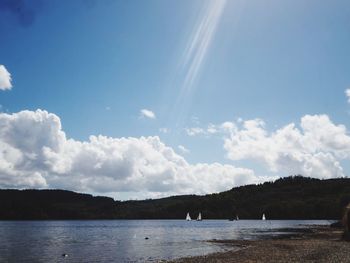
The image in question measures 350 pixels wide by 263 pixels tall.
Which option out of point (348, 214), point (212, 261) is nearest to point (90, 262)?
point (212, 261)

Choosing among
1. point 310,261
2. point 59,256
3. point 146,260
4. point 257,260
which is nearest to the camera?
point 310,261

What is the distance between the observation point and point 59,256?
7138 cm

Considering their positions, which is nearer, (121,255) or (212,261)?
(212,261)

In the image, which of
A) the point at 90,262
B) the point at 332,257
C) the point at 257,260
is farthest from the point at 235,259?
the point at 90,262

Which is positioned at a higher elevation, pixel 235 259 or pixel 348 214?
pixel 348 214

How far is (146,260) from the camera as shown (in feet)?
205

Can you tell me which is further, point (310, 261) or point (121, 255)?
point (121, 255)

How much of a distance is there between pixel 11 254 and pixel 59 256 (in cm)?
903

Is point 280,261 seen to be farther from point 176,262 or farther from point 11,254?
point 11,254

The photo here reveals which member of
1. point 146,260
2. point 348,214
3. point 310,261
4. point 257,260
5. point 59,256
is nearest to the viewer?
point 310,261

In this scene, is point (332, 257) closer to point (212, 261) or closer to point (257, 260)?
point (257, 260)

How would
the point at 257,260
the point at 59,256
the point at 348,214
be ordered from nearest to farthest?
the point at 257,260
the point at 59,256
the point at 348,214

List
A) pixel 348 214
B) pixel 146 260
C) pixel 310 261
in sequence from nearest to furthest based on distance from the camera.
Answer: pixel 310 261 < pixel 146 260 < pixel 348 214

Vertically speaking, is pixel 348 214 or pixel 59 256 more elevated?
pixel 348 214
